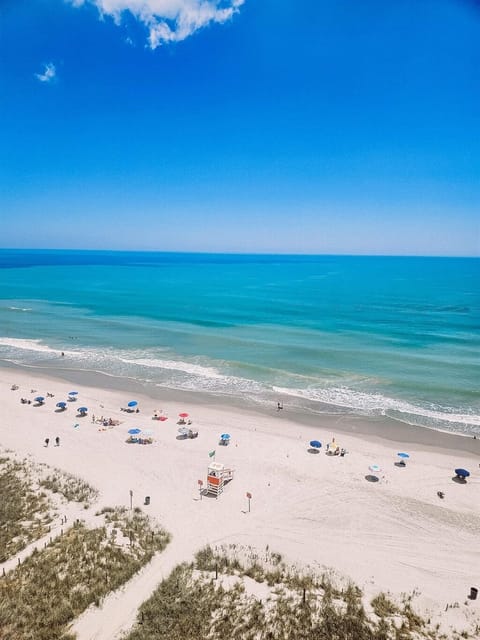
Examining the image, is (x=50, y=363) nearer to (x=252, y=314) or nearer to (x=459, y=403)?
(x=252, y=314)

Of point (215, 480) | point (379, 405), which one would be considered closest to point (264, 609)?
point (215, 480)

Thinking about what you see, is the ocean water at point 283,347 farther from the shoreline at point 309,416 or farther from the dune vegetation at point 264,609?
the dune vegetation at point 264,609

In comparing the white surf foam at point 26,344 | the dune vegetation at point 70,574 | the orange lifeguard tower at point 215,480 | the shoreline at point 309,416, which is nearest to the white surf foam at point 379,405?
the shoreline at point 309,416

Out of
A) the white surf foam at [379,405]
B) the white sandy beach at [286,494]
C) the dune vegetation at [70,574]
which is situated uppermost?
the white surf foam at [379,405]

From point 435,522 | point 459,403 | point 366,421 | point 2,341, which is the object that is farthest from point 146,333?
point 435,522

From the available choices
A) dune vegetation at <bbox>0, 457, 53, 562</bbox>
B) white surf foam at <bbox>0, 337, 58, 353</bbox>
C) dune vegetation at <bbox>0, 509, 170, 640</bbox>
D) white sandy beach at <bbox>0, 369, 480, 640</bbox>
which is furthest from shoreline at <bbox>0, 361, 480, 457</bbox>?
dune vegetation at <bbox>0, 509, 170, 640</bbox>

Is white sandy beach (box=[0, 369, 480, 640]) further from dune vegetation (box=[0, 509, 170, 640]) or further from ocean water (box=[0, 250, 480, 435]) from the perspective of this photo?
ocean water (box=[0, 250, 480, 435])
